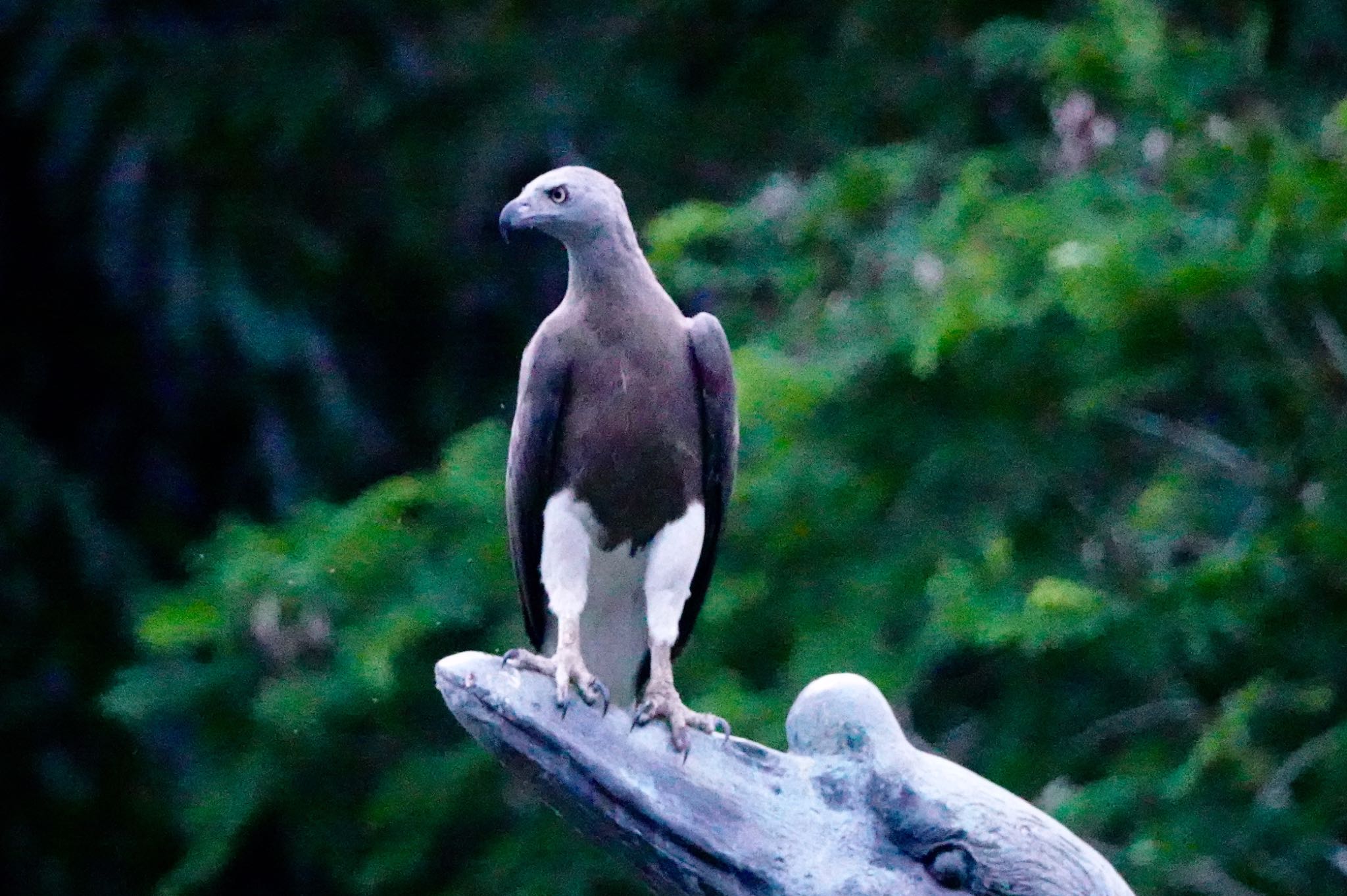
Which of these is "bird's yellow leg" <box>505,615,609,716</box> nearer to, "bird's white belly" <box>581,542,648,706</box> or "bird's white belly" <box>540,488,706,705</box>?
"bird's white belly" <box>540,488,706,705</box>

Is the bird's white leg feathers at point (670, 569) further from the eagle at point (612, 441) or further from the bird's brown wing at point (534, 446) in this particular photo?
the bird's brown wing at point (534, 446)

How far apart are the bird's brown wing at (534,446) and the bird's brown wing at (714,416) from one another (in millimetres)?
272

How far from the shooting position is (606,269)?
3.53m

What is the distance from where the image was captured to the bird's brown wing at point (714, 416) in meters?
3.62

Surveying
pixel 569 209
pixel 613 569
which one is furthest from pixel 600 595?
pixel 569 209

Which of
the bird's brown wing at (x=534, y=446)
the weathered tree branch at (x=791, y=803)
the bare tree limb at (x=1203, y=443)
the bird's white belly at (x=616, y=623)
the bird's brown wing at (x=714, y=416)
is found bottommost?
the weathered tree branch at (x=791, y=803)

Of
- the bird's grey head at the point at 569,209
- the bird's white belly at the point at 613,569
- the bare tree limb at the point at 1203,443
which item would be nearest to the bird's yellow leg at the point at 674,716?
the bird's white belly at the point at 613,569

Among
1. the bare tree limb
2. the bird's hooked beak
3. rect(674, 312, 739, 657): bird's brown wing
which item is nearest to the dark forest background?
the bare tree limb

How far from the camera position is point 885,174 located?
602cm

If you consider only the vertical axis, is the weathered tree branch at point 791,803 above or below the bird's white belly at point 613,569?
below

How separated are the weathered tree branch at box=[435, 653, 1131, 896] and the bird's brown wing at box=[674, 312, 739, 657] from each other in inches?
20.8

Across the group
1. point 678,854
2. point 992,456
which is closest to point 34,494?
point 992,456

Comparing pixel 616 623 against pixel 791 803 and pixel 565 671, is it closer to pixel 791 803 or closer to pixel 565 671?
pixel 565 671

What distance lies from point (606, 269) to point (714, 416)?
37 cm
